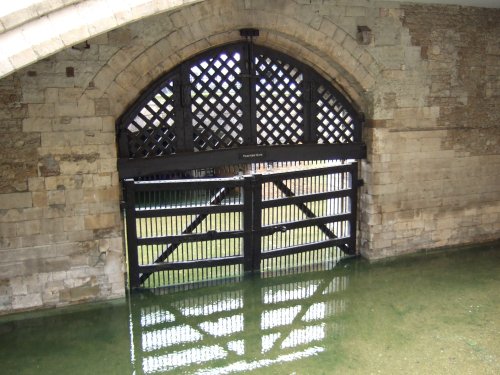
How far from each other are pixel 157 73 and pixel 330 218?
297cm

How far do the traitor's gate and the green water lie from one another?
1.60 feet

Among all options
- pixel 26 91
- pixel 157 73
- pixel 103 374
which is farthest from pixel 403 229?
pixel 26 91

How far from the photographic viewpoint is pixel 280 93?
20.1 feet

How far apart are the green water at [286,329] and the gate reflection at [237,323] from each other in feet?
0.03

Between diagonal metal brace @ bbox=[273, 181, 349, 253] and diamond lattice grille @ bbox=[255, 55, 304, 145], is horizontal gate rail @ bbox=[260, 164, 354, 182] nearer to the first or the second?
diagonal metal brace @ bbox=[273, 181, 349, 253]

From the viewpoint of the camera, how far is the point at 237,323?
5082mm

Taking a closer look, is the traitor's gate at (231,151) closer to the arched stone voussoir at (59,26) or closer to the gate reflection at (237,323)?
the gate reflection at (237,323)

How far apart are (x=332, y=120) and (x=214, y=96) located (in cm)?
164

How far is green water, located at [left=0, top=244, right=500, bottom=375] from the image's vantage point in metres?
4.30

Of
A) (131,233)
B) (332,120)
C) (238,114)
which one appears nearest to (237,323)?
(131,233)

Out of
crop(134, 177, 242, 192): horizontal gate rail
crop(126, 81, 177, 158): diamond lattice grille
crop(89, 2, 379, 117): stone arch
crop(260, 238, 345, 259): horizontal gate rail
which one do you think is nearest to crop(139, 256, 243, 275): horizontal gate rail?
crop(260, 238, 345, 259): horizontal gate rail

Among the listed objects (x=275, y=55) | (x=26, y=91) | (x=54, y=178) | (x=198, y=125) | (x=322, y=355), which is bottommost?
(x=322, y=355)

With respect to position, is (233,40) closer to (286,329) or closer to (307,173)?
(307,173)

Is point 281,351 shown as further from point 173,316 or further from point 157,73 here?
point 157,73
